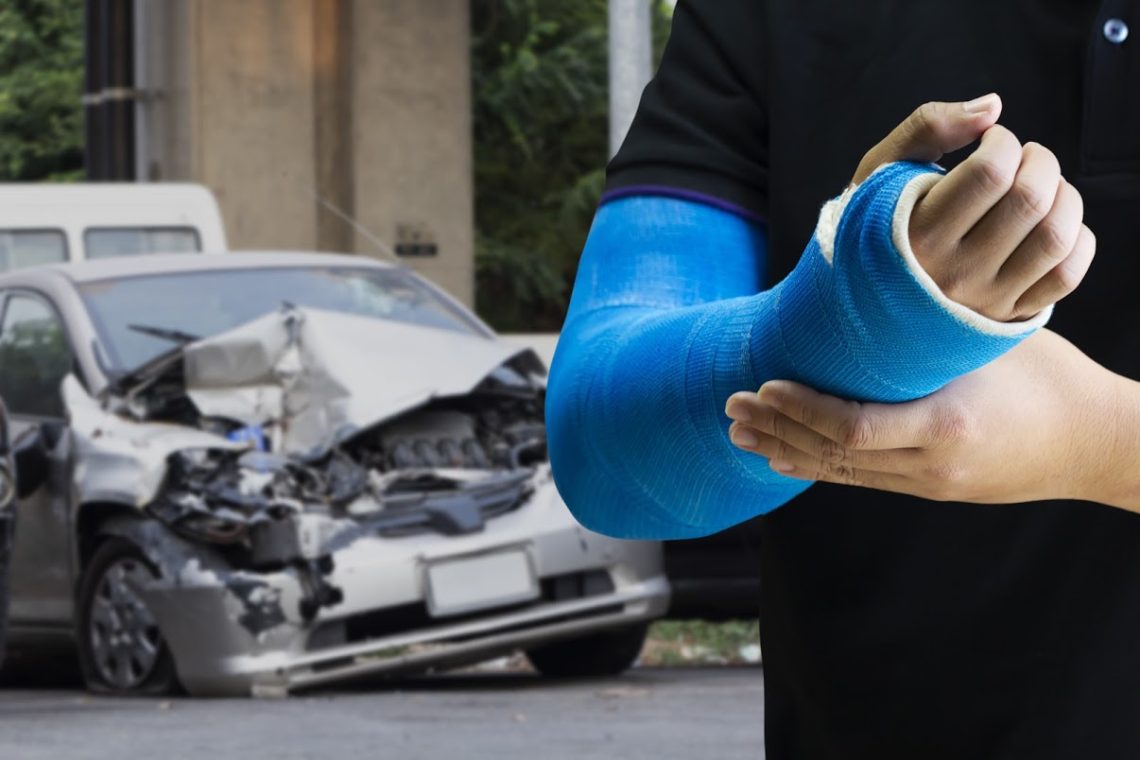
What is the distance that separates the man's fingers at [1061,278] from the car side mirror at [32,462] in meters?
7.10

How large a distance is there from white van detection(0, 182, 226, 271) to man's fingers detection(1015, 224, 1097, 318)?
36.7ft

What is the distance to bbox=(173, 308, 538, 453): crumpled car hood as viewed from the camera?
302 inches

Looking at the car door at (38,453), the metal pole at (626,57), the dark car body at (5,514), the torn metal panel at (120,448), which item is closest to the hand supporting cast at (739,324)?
the dark car body at (5,514)

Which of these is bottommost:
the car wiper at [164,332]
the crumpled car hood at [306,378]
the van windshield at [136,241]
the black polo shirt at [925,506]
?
the crumpled car hood at [306,378]

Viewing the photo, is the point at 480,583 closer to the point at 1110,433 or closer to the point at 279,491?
the point at 279,491

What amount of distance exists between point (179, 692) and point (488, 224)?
18255 mm

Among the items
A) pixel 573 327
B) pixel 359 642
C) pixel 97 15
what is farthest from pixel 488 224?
pixel 573 327

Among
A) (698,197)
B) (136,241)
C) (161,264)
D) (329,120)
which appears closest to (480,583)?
(161,264)

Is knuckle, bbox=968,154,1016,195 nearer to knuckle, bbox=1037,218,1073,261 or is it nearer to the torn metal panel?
knuckle, bbox=1037,218,1073,261

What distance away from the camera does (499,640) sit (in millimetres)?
7273

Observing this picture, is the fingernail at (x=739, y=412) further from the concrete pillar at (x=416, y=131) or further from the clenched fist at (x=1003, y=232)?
the concrete pillar at (x=416, y=131)

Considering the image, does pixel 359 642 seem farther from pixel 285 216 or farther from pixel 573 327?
pixel 285 216

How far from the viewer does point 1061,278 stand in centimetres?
86

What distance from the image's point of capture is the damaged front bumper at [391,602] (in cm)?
691
